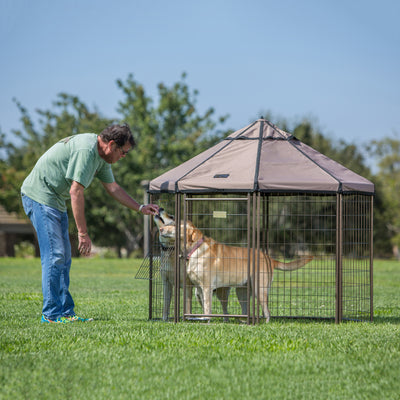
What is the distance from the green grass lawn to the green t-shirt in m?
1.40

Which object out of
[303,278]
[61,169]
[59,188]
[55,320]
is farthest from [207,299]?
[303,278]

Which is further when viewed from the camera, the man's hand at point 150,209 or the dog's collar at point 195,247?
the dog's collar at point 195,247

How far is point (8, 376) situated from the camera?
4242mm

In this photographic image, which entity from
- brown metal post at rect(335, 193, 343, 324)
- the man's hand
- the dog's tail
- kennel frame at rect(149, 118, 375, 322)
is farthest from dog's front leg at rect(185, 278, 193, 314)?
brown metal post at rect(335, 193, 343, 324)

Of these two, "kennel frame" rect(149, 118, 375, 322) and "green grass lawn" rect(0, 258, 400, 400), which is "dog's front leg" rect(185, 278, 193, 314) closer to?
"kennel frame" rect(149, 118, 375, 322)

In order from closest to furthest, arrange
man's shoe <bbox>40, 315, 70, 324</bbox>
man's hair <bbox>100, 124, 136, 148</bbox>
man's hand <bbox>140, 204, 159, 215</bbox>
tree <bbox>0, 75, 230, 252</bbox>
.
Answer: man's hair <bbox>100, 124, 136, 148</bbox>, man's shoe <bbox>40, 315, 70, 324</bbox>, man's hand <bbox>140, 204, 159, 215</bbox>, tree <bbox>0, 75, 230, 252</bbox>

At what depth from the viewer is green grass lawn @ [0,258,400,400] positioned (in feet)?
13.2

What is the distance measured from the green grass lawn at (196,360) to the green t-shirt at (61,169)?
4.59 feet

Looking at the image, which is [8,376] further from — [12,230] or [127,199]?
[12,230]

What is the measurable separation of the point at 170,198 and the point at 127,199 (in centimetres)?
168

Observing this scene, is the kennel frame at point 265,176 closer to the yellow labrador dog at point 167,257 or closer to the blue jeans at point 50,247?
the yellow labrador dog at point 167,257

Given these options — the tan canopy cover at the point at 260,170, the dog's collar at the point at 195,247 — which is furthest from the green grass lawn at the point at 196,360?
the tan canopy cover at the point at 260,170

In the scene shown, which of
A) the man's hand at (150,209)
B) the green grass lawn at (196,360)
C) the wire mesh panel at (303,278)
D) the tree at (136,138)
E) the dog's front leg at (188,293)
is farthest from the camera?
the tree at (136,138)

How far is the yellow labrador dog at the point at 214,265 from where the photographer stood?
736cm
